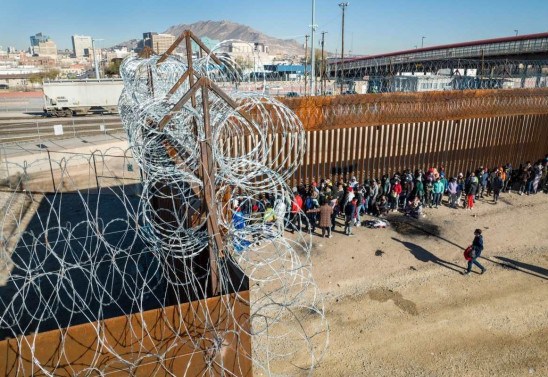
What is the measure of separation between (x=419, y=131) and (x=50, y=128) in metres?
19.2

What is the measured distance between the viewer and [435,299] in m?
7.10

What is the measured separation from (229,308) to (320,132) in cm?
846

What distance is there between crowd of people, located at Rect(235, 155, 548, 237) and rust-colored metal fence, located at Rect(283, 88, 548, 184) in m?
0.54

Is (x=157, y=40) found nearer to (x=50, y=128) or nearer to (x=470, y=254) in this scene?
(x=470, y=254)

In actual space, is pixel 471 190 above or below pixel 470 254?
above

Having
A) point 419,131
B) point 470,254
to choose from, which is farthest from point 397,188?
point 470,254

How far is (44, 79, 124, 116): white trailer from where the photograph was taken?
83.4ft

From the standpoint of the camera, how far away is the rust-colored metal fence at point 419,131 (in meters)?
11.2

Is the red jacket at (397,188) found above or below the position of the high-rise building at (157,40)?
below

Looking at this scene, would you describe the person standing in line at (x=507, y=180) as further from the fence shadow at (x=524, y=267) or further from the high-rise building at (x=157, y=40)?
the high-rise building at (x=157, y=40)

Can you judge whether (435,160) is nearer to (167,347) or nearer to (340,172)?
(340,172)

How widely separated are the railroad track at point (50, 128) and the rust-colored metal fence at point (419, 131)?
12210 mm

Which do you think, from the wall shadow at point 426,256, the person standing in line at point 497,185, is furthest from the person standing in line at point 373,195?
the person standing in line at point 497,185

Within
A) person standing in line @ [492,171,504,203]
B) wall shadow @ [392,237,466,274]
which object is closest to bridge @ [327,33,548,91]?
person standing in line @ [492,171,504,203]
